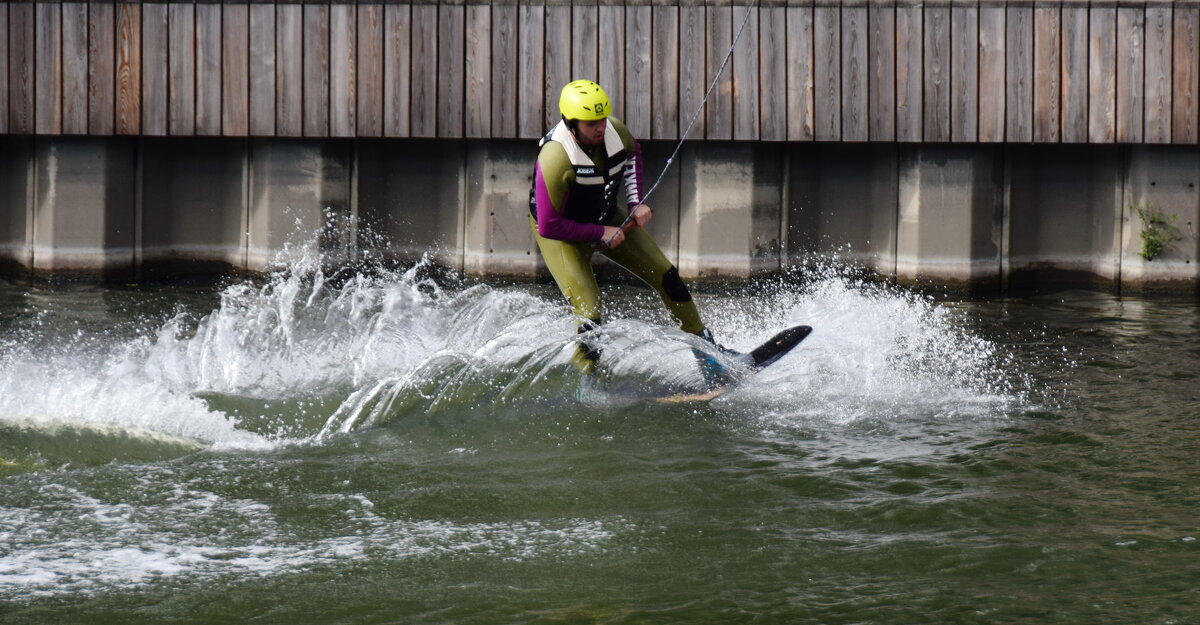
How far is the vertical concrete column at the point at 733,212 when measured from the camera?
1490 centimetres

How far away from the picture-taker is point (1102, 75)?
14.6 metres

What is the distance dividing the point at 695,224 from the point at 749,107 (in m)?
1.24

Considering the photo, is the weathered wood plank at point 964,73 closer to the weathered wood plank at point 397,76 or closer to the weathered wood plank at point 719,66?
the weathered wood plank at point 719,66

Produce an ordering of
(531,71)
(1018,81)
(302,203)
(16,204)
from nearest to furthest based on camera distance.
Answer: (1018,81) < (531,71) < (302,203) < (16,204)

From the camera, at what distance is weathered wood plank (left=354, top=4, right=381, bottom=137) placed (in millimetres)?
14875

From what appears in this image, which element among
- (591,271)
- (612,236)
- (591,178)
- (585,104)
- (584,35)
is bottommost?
(591,271)

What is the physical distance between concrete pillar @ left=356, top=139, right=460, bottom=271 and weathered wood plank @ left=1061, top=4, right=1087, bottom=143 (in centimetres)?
588

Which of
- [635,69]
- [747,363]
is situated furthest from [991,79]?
[747,363]

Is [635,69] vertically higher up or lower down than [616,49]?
lower down

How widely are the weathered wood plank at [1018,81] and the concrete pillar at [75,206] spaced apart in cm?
869

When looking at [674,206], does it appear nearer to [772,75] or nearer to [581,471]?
[772,75]

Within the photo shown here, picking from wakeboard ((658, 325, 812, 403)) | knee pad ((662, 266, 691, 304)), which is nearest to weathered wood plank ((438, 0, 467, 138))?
knee pad ((662, 266, 691, 304))

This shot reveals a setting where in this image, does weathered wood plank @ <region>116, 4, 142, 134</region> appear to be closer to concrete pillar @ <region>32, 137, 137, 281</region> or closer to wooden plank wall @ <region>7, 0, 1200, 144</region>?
wooden plank wall @ <region>7, 0, 1200, 144</region>

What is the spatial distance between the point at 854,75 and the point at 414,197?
14.8ft
